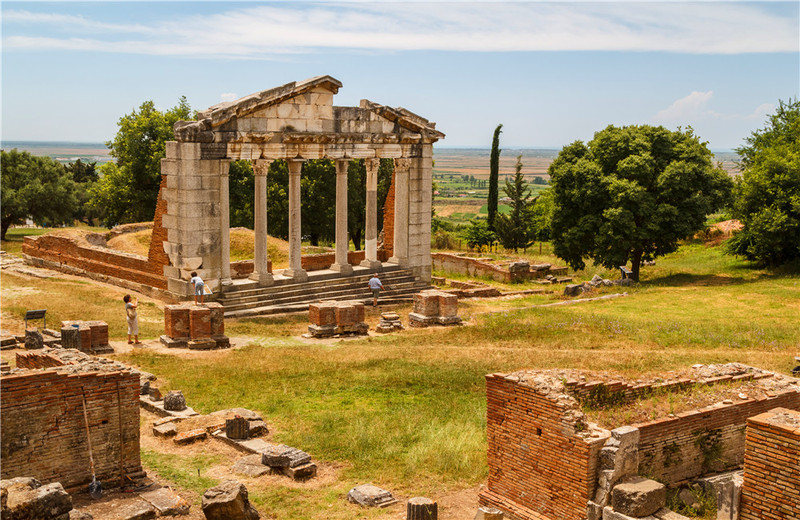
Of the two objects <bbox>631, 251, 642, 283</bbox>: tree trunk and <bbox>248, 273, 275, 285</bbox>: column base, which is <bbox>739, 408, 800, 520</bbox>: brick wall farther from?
<bbox>631, 251, 642, 283</bbox>: tree trunk

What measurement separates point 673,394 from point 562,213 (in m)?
25.2

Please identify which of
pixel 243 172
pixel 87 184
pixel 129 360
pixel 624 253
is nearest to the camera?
pixel 129 360

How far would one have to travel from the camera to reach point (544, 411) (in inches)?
496

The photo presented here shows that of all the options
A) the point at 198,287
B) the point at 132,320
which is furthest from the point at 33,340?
the point at 198,287

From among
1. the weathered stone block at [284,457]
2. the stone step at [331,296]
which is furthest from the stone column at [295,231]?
the weathered stone block at [284,457]

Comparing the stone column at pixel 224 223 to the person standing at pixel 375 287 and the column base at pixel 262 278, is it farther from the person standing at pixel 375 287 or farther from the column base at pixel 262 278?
the person standing at pixel 375 287

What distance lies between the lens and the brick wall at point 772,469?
1141 cm

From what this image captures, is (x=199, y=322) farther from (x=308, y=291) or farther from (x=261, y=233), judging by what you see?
(x=308, y=291)

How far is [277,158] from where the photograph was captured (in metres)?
30.8

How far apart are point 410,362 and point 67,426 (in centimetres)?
1053

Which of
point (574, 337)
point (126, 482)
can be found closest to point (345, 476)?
point (126, 482)

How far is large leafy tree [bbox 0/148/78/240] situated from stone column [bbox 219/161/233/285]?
27322 millimetres

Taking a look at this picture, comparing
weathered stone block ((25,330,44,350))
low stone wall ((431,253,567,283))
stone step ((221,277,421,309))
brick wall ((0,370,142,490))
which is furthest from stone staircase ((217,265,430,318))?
brick wall ((0,370,142,490))

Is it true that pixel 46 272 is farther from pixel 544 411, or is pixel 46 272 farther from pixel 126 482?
pixel 544 411
